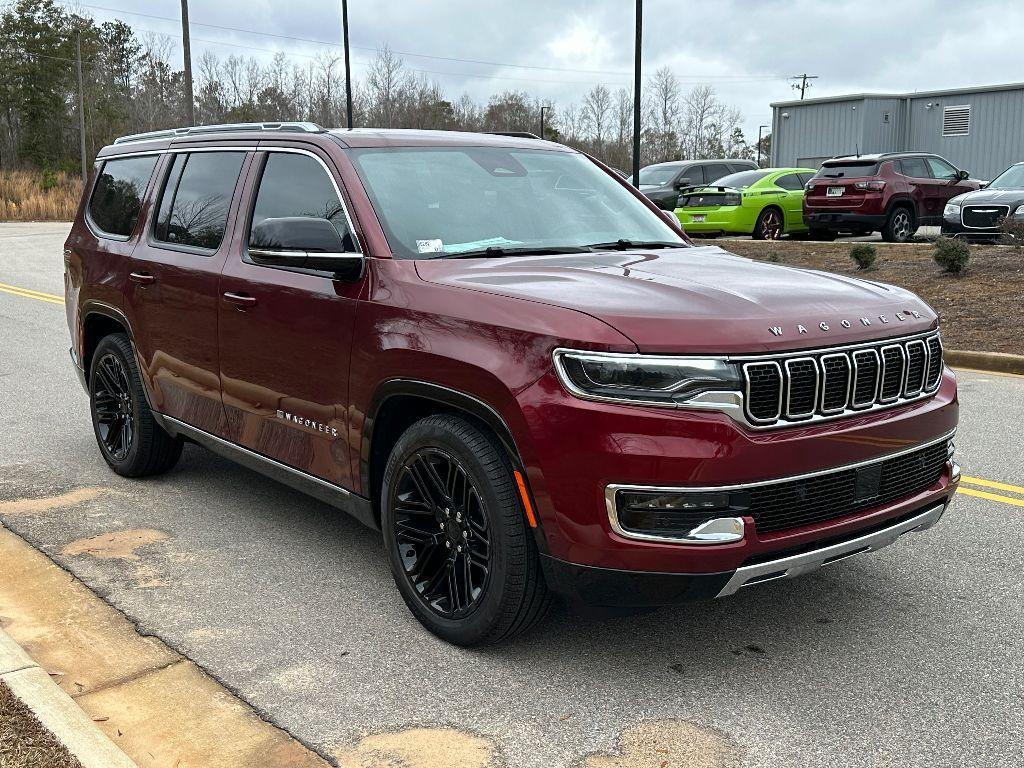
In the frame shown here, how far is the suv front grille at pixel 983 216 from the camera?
59.4 feet

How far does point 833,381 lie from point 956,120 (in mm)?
38378

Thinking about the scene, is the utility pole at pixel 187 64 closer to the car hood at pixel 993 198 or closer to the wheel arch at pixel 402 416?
the car hood at pixel 993 198

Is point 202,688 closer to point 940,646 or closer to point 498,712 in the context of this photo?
point 498,712

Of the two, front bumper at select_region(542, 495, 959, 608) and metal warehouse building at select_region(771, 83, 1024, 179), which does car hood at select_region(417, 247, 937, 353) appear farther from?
metal warehouse building at select_region(771, 83, 1024, 179)

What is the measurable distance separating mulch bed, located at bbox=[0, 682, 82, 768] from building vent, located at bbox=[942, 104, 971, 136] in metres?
39.4

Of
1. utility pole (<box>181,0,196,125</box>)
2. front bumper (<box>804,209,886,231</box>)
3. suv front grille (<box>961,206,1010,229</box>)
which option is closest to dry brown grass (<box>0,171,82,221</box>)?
utility pole (<box>181,0,196,125</box>)

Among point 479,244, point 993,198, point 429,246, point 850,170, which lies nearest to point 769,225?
point 850,170

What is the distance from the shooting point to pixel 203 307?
516 centimetres

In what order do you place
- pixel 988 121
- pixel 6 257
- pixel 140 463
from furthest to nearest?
pixel 988 121 → pixel 6 257 → pixel 140 463

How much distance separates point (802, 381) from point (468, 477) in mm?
1163

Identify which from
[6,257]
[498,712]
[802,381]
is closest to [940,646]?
[802,381]

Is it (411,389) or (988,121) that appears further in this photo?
(988,121)

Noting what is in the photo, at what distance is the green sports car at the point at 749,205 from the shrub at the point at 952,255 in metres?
6.84

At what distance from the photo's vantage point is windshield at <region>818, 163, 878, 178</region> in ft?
66.8
